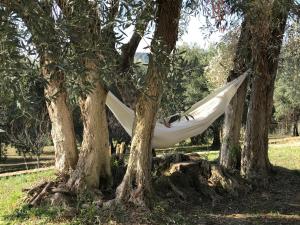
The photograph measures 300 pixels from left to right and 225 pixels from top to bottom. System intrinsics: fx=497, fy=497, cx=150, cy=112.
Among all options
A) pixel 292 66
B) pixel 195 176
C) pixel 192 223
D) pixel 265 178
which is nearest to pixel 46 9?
pixel 192 223

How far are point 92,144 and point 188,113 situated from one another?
5.07ft

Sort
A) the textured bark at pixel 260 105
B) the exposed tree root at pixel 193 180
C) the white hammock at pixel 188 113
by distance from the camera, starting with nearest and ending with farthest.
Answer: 1. the exposed tree root at pixel 193 180
2. the white hammock at pixel 188 113
3. the textured bark at pixel 260 105

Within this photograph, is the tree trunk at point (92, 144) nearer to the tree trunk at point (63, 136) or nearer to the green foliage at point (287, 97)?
the tree trunk at point (63, 136)

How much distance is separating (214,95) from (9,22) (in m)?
5.50

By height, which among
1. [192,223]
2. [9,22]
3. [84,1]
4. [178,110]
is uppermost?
[84,1]

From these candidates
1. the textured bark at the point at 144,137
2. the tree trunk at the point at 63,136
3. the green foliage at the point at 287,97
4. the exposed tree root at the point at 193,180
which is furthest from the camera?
the green foliage at the point at 287,97

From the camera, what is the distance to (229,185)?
7375 mm

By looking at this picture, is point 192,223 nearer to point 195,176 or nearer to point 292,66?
point 195,176

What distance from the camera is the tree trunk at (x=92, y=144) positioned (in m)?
6.32

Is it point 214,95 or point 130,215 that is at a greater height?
point 214,95

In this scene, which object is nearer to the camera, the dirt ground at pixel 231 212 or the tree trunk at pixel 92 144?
the dirt ground at pixel 231 212

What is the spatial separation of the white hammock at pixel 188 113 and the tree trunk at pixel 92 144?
0.62 m

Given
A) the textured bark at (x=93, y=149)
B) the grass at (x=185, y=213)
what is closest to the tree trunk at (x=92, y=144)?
the textured bark at (x=93, y=149)

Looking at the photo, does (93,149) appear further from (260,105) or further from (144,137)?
(260,105)
